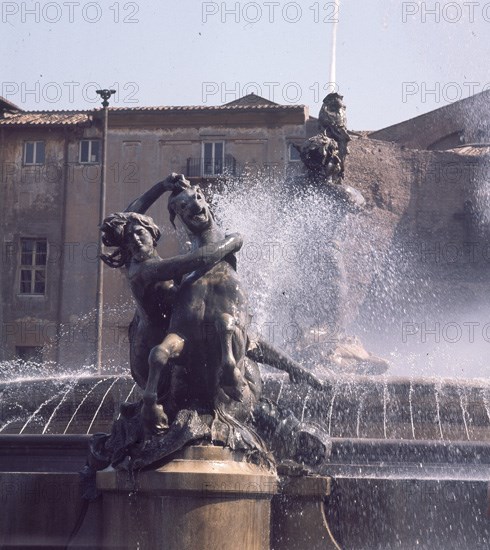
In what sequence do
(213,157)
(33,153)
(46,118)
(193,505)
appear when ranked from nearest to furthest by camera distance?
(193,505) → (213,157) → (33,153) → (46,118)

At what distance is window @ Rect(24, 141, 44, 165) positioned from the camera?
40562mm

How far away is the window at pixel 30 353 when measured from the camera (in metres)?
37.5

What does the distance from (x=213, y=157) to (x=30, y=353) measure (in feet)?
27.5

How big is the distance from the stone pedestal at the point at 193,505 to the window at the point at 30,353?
104ft

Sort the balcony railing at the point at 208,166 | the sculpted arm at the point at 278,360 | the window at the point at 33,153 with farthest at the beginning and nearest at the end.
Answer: the window at the point at 33,153 < the balcony railing at the point at 208,166 < the sculpted arm at the point at 278,360

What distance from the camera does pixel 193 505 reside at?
571 centimetres

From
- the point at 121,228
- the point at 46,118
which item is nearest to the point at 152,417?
the point at 121,228

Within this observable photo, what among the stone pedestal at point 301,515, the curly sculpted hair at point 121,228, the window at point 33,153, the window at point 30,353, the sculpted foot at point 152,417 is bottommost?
the window at point 30,353

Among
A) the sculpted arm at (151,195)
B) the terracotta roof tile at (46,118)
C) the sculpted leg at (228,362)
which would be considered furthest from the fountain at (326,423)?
the terracotta roof tile at (46,118)

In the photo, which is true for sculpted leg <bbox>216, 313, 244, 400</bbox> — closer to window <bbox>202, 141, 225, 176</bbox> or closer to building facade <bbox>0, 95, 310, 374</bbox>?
building facade <bbox>0, 95, 310, 374</bbox>

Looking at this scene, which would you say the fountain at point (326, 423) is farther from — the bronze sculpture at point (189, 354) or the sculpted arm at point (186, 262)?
the sculpted arm at point (186, 262)

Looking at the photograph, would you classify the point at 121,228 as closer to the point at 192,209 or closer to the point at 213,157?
the point at 192,209

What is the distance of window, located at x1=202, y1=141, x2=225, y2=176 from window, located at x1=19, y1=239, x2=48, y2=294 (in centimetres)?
580

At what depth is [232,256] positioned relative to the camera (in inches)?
259
